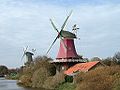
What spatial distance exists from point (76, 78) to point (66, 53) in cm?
1155

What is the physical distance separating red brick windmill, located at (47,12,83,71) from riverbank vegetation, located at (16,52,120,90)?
1.85 m

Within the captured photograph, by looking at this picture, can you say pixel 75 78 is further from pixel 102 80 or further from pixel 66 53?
pixel 66 53

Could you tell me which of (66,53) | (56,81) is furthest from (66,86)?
(66,53)

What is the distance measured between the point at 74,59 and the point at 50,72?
4.13 m

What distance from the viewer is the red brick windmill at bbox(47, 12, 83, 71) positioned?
44.7 m

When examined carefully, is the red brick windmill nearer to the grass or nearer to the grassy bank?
the grassy bank

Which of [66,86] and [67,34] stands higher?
[67,34]

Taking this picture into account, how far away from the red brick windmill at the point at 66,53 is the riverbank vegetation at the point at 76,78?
1848 mm

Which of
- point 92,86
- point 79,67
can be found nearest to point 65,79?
point 79,67

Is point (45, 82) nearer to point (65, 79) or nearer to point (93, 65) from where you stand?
point (65, 79)

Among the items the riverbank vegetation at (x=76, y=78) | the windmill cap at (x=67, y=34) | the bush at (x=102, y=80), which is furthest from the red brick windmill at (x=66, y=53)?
the bush at (x=102, y=80)

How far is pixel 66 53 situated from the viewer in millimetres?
45125

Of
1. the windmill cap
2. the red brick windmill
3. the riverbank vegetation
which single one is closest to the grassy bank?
the riverbank vegetation

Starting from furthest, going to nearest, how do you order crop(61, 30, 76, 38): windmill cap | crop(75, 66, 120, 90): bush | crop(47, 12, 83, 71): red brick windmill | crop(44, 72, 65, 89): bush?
crop(61, 30, 76, 38): windmill cap
crop(47, 12, 83, 71): red brick windmill
crop(44, 72, 65, 89): bush
crop(75, 66, 120, 90): bush
